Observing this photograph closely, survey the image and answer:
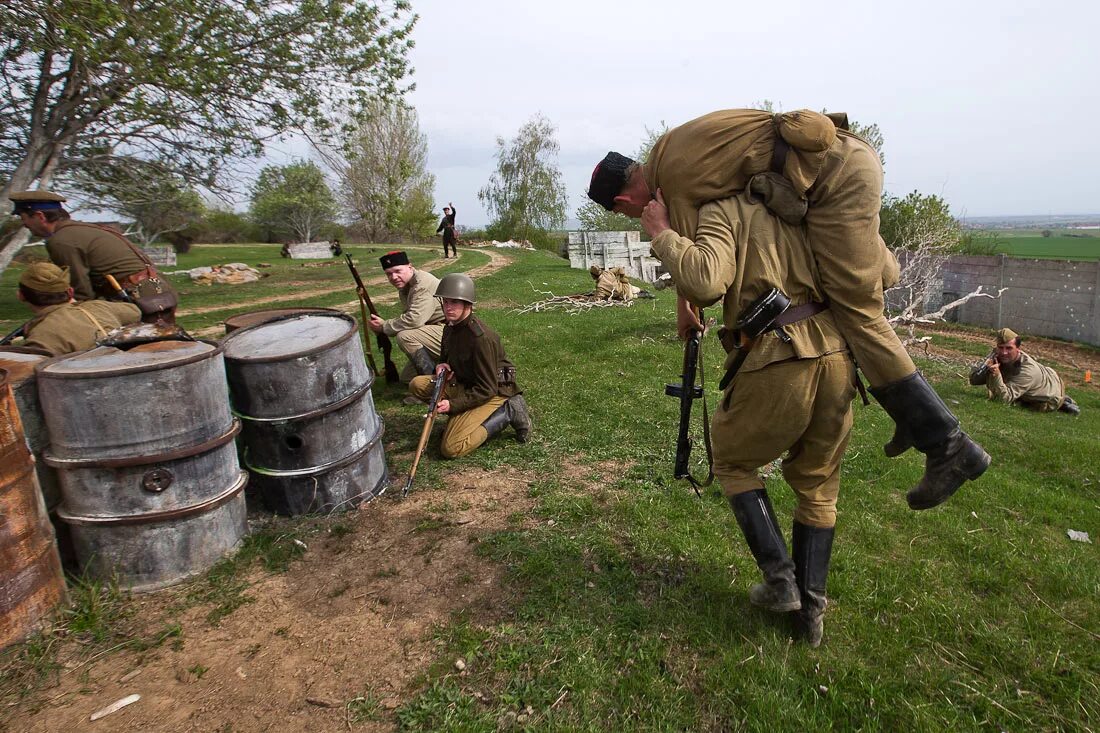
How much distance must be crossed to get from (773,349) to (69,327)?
488 centimetres

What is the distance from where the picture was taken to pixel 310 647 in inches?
117

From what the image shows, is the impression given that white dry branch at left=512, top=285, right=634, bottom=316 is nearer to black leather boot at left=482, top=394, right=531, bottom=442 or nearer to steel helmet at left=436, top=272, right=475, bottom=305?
black leather boot at left=482, top=394, right=531, bottom=442

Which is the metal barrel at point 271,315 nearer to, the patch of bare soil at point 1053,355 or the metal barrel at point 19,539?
the metal barrel at point 19,539

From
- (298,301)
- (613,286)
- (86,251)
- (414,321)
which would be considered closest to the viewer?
(86,251)

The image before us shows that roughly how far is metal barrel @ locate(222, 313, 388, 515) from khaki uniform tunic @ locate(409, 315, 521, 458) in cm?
107

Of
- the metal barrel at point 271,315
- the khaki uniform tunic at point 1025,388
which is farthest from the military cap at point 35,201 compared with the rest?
the khaki uniform tunic at point 1025,388

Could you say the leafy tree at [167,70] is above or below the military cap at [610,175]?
above

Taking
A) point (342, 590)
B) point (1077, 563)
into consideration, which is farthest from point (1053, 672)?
point (342, 590)

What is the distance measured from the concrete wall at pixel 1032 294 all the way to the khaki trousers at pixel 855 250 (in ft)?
67.4

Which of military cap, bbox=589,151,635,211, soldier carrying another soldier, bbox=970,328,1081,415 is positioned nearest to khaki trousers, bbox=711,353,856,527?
military cap, bbox=589,151,635,211

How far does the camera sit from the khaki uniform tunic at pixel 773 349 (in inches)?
96.3

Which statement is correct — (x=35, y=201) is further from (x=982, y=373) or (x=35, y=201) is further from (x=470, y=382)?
(x=982, y=373)

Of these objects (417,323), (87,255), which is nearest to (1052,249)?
(417,323)

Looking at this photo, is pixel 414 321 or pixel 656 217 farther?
pixel 414 321
